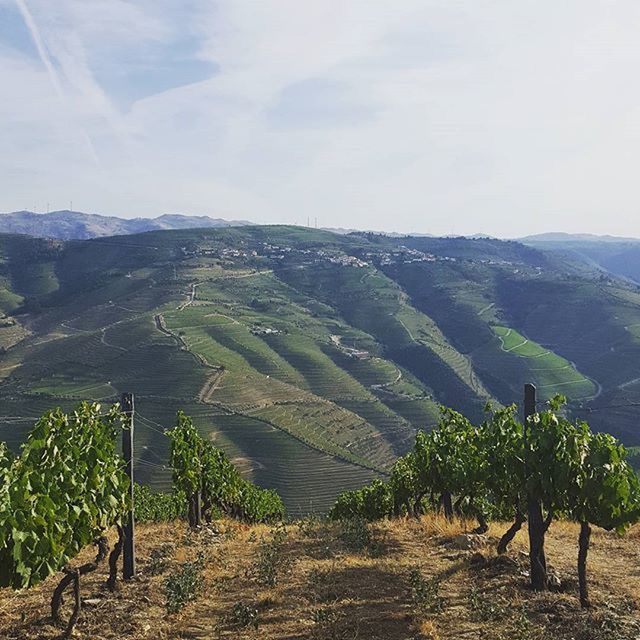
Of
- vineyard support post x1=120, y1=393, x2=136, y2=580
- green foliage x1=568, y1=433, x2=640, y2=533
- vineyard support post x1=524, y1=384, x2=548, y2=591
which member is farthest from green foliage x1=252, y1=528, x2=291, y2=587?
green foliage x1=568, y1=433, x2=640, y2=533

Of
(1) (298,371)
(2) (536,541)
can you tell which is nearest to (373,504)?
(2) (536,541)

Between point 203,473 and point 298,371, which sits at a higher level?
point 203,473

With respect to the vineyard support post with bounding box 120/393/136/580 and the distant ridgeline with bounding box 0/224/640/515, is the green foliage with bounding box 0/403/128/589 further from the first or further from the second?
the distant ridgeline with bounding box 0/224/640/515

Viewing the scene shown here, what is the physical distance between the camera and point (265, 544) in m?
16.9

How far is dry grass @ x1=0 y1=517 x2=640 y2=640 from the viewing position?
9.24 metres

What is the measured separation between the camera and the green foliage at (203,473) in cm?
2071

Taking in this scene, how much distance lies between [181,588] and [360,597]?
11.1 ft

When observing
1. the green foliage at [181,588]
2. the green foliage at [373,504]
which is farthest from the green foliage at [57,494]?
the green foliage at [373,504]

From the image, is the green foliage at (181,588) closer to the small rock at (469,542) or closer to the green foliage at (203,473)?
the small rock at (469,542)

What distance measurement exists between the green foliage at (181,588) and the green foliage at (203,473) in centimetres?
→ 772

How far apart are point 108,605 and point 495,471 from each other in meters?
8.24

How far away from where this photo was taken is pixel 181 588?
10.6m

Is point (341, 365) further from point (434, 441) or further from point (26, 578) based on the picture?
point (26, 578)

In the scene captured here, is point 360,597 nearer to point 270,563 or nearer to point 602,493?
point 270,563
